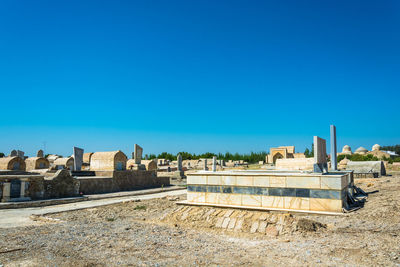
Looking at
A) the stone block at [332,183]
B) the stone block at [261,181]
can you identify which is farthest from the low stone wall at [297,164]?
the stone block at [332,183]

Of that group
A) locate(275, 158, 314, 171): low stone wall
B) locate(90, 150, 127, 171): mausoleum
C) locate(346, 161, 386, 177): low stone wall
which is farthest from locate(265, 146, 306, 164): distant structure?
locate(90, 150, 127, 171): mausoleum

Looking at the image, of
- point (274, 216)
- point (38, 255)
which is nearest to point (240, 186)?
point (274, 216)

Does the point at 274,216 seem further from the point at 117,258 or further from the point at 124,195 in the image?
the point at 124,195

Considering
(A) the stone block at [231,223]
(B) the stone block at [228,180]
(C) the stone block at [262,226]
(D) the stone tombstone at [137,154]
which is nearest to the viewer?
(C) the stone block at [262,226]

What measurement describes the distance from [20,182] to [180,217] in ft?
25.0

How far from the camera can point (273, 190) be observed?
8148 millimetres

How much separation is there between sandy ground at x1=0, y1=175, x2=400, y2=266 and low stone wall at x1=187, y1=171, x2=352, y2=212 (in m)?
0.45

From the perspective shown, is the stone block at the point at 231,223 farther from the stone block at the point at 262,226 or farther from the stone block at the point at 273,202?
the stone block at the point at 273,202

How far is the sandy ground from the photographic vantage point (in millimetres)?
4785

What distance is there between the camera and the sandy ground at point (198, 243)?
4.79 metres

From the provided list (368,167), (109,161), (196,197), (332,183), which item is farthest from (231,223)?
(368,167)

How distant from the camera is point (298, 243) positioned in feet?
18.6

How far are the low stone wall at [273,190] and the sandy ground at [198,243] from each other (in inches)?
17.8

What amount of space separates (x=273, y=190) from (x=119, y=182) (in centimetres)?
1129
